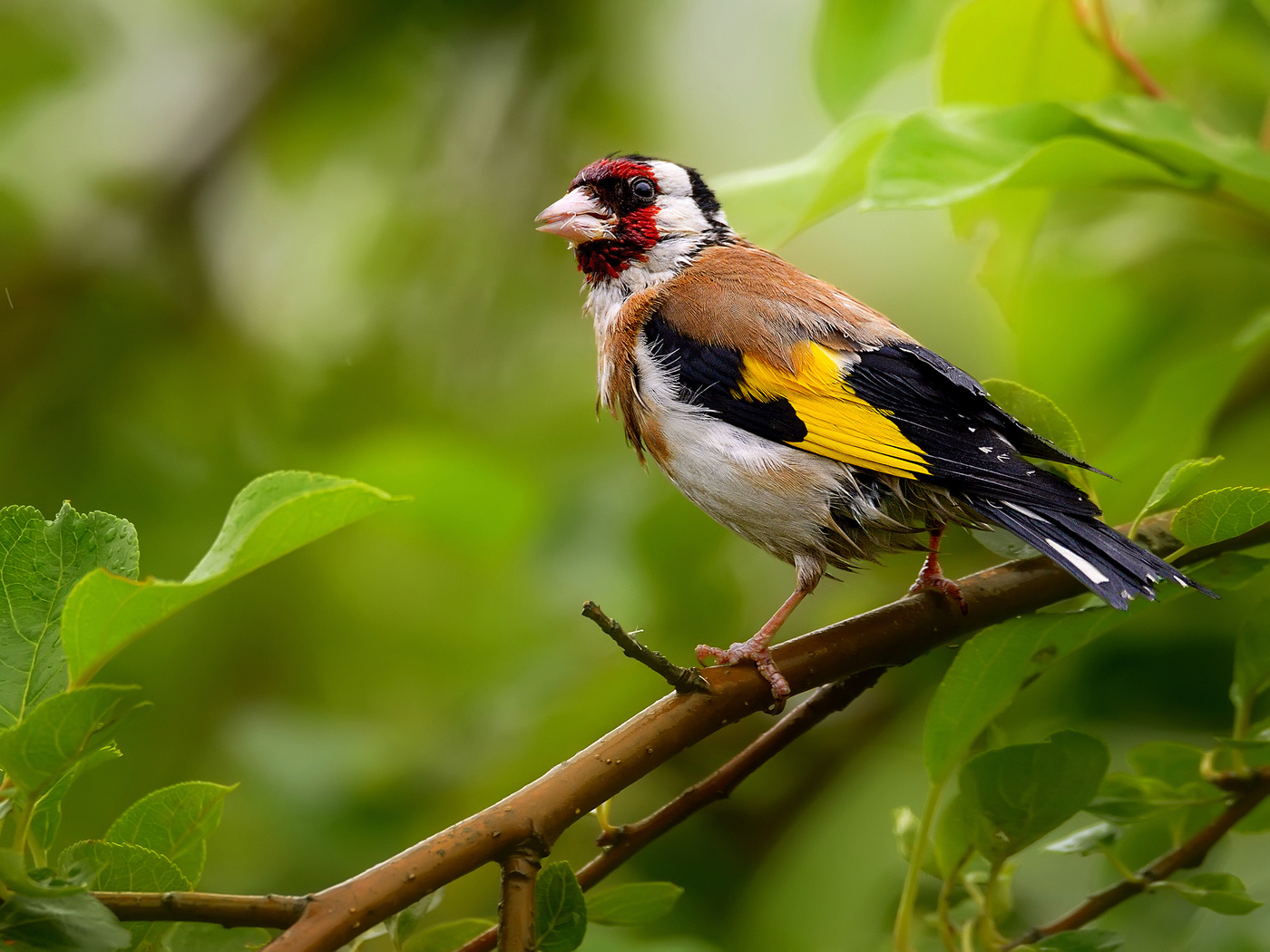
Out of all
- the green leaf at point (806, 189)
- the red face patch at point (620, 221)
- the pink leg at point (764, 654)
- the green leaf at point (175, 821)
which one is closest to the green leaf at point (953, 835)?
the pink leg at point (764, 654)

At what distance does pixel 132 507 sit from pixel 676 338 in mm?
2043

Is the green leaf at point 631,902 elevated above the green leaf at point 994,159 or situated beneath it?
situated beneath

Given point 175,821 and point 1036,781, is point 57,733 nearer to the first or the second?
point 175,821

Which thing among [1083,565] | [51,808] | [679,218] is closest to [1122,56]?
[679,218]

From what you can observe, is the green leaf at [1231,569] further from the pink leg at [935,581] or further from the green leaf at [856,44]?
the green leaf at [856,44]

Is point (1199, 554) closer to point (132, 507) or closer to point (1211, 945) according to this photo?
point (1211, 945)

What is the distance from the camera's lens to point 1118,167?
216cm

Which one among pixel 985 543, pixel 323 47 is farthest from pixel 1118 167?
pixel 323 47

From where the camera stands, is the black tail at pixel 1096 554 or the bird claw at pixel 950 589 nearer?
the black tail at pixel 1096 554

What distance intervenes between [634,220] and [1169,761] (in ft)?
5.75

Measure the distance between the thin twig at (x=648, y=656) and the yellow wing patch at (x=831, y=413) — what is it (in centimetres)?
71

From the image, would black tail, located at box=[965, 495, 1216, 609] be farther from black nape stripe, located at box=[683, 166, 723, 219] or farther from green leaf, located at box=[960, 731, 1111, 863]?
black nape stripe, located at box=[683, 166, 723, 219]

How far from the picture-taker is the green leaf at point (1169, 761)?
5.80 feet

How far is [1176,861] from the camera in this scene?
180 centimetres
